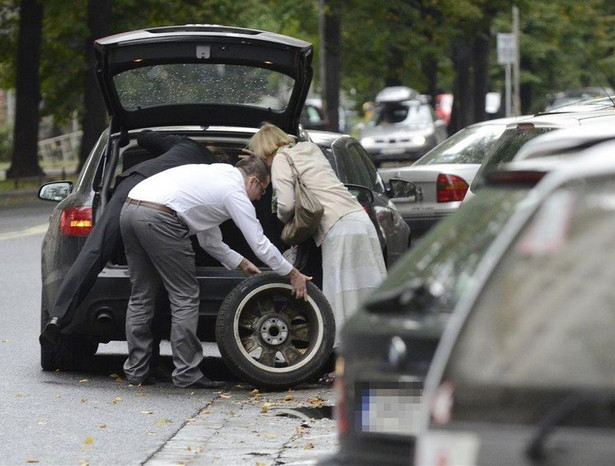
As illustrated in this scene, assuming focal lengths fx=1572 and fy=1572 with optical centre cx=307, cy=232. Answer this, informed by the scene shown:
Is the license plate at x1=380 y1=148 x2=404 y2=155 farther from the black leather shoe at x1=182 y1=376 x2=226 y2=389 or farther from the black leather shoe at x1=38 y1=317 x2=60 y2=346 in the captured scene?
the black leather shoe at x1=38 y1=317 x2=60 y2=346

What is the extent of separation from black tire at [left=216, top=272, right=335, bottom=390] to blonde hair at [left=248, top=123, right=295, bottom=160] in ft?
2.56

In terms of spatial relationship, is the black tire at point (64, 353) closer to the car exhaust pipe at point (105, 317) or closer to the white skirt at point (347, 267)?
the car exhaust pipe at point (105, 317)

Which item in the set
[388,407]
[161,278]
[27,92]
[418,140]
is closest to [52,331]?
[161,278]

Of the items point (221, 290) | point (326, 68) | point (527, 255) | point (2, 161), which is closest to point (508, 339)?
point (527, 255)

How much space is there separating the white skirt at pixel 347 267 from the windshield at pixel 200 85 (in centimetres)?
104

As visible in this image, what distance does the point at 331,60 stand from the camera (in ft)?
142

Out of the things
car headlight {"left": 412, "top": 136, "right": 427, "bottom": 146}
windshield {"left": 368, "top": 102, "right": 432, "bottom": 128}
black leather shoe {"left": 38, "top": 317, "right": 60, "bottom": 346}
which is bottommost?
black leather shoe {"left": 38, "top": 317, "right": 60, "bottom": 346}

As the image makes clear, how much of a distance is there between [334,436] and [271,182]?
258cm

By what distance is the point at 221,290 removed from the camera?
9305mm

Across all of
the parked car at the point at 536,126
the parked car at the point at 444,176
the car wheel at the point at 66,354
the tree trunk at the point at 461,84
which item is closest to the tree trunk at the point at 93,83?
the tree trunk at the point at 461,84

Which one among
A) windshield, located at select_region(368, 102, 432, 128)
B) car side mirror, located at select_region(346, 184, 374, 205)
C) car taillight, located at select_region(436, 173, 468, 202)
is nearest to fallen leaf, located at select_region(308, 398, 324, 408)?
car side mirror, located at select_region(346, 184, 374, 205)

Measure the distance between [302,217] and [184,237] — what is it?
71cm

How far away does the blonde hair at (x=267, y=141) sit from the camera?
9406mm

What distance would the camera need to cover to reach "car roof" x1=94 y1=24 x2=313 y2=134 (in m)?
9.62
